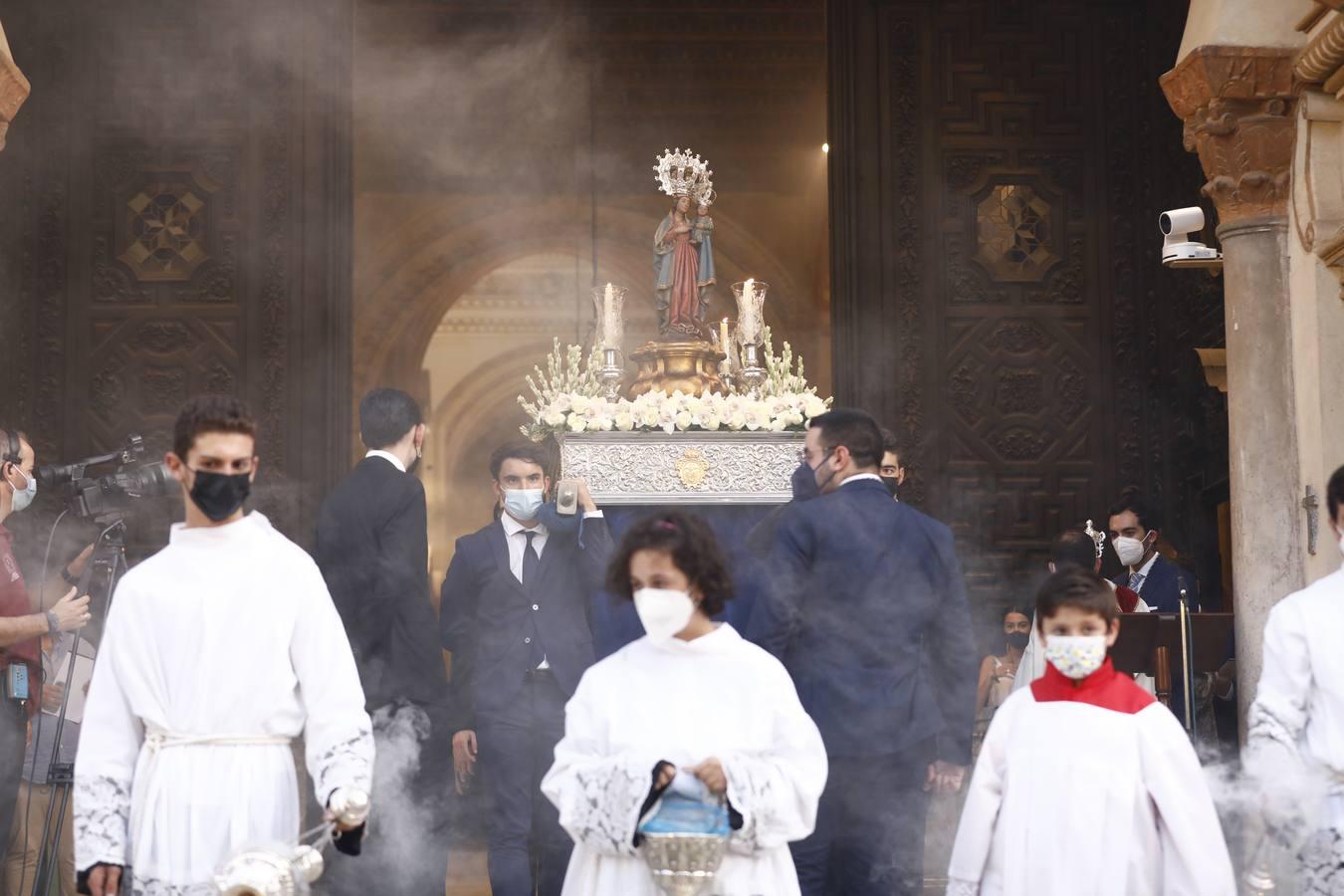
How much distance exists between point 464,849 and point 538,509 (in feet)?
9.62

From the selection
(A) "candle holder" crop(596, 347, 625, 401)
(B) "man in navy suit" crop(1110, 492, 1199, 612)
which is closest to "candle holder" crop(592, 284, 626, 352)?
(A) "candle holder" crop(596, 347, 625, 401)

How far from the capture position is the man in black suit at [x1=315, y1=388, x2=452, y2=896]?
18.6 feet

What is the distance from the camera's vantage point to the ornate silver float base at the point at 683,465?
7.34m

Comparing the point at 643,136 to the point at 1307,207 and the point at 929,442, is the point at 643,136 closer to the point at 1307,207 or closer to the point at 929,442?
the point at 929,442

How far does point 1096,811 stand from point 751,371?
3.86 m

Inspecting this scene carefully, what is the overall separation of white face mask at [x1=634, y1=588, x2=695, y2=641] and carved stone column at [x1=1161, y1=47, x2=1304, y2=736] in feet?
13.5

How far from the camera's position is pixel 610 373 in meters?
7.67

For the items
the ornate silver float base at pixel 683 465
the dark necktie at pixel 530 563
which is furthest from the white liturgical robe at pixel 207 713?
the ornate silver float base at pixel 683 465

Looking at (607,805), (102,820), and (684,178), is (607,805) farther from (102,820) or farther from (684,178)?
(684,178)

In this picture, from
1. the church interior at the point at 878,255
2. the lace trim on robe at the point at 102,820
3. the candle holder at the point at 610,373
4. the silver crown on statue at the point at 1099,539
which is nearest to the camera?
the lace trim on robe at the point at 102,820

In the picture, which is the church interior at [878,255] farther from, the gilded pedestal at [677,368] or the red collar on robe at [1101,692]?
the red collar on robe at [1101,692]

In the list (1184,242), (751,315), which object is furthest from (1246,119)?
(751,315)

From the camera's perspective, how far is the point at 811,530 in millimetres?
5121

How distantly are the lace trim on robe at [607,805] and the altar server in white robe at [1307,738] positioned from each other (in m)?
1.64
